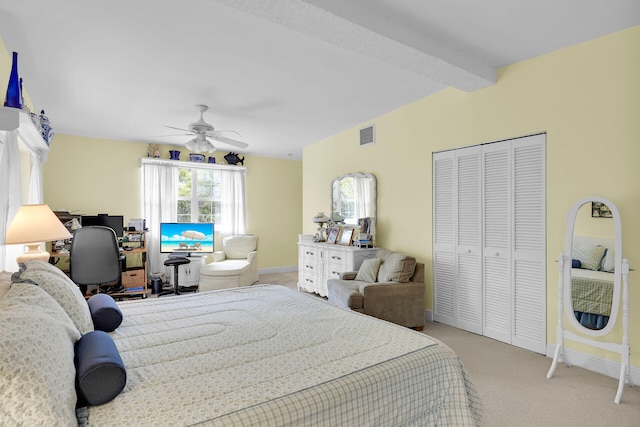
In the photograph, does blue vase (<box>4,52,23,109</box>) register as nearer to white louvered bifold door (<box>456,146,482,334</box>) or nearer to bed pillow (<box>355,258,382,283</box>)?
bed pillow (<box>355,258,382,283</box>)

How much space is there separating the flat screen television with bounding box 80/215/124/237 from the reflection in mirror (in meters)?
5.85

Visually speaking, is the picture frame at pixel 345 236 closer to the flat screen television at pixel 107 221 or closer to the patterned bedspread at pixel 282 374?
the patterned bedspread at pixel 282 374

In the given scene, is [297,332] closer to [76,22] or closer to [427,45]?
[427,45]

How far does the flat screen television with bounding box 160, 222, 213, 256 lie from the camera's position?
18.4 ft

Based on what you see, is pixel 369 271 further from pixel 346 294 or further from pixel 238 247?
pixel 238 247

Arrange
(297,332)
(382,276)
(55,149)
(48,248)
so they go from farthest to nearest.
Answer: (55,149) < (48,248) < (382,276) < (297,332)

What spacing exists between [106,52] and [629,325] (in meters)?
4.61

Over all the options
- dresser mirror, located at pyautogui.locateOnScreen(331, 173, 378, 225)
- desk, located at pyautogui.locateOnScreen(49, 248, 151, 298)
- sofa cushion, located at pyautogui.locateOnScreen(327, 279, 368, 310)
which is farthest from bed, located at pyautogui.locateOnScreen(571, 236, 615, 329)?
desk, located at pyautogui.locateOnScreen(49, 248, 151, 298)

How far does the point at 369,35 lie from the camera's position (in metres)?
2.32

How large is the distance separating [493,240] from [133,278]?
16.4ft

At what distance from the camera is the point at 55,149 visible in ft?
17.3

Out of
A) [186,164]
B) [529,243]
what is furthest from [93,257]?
[529,243]

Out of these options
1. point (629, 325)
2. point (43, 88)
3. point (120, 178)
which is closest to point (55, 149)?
point (120, 178)

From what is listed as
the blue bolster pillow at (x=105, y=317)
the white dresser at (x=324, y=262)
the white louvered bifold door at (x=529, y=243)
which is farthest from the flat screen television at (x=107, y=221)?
the white louvered bifold door at (x=529, y=243)
